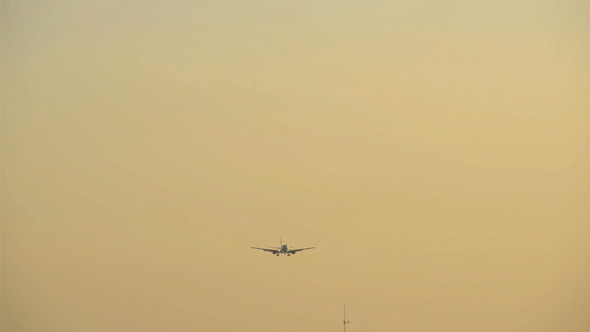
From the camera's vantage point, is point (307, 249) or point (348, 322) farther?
point (307, 249)

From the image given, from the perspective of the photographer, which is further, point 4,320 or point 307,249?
point 307,249

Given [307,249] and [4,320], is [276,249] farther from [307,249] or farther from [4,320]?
[4,320]

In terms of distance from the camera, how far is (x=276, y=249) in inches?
1275

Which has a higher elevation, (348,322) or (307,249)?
(307,249)

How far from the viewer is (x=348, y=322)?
31.3 metres

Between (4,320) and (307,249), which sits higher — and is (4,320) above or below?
below

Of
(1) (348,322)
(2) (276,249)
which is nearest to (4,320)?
(2) (276,249)

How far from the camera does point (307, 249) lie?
3328cm

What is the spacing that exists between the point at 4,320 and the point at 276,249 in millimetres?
10792

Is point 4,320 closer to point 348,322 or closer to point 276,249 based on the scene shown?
point 276,249

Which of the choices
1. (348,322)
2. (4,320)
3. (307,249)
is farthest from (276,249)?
(4,320)

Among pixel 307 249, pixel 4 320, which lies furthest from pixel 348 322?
pixel 4 320

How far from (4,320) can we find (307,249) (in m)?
12.1

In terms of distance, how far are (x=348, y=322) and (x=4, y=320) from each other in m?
13.2
